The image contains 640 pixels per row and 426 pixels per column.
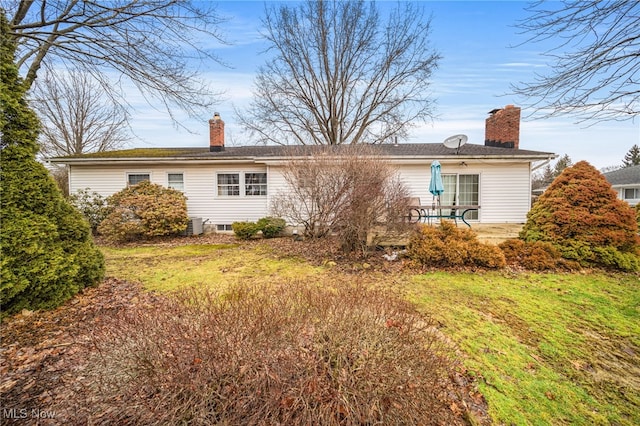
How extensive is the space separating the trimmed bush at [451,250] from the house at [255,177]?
532 cm

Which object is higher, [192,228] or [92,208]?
[92,208]

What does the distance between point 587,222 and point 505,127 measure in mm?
8904

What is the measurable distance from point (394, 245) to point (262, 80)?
53.0ft

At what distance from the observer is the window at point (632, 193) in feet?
76.2

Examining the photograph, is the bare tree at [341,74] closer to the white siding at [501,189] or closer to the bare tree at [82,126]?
the white siding at [501,189]

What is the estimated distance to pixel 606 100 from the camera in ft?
12.3

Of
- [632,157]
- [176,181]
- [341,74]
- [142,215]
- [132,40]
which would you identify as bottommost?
[142,215]

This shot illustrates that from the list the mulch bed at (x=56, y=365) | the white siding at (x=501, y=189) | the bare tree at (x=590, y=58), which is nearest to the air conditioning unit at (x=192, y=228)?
the mulch bed at (x=56, y=365)

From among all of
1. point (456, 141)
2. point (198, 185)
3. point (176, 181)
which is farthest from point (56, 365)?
point (456, 141)

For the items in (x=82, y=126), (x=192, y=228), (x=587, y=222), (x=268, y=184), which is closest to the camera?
(x=587, y=222)

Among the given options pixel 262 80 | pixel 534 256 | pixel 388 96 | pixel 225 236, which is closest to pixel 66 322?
pixel 225 236

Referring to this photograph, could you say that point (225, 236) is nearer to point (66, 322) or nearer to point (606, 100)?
point (66, 322)

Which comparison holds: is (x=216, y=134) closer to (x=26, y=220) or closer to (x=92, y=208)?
(x=92, y=208)

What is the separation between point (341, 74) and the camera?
1791 centimetres
